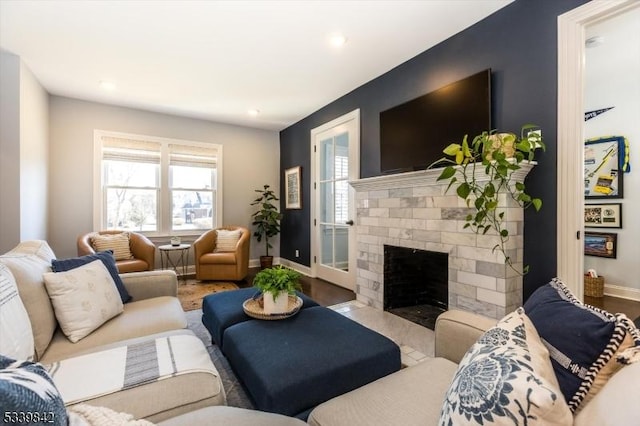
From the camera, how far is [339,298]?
359 cm

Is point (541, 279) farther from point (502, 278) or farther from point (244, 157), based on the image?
point (244, 157)

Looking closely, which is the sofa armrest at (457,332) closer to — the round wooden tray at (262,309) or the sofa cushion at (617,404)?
the sofa cushion at (617,404)

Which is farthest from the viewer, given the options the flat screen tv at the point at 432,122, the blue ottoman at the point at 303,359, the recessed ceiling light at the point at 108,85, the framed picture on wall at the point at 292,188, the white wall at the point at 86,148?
the framed picture on wall at the point at 292,188

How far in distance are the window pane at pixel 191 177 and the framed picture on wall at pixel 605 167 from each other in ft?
17.7

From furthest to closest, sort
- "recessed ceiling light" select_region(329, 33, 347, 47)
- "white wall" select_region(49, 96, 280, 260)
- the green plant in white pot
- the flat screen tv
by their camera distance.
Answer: "white wall" select_region(49, 96, 280, 260) < "recessed ceiling light" select_region(329, 33, 347, 47) < the flat screen tv < the green plant in white pot

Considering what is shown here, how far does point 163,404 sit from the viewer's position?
0.99m

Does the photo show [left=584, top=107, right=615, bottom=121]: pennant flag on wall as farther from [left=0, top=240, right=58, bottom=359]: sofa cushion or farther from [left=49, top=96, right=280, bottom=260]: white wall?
[left=0, top=240, right=58, bottom=359]: sofa cushion

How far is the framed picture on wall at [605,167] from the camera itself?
134 inches

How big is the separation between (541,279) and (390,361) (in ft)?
4.62

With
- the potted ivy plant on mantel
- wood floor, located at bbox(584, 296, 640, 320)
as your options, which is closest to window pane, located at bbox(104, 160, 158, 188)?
the potted ivy plant on mantel

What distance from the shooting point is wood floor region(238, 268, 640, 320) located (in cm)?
302

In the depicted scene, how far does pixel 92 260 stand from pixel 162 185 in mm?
3204

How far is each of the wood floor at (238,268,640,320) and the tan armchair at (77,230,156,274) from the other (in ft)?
4.02

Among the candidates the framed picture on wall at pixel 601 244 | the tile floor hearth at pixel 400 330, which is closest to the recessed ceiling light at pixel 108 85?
the tile floor hearth at pixel 400 330
